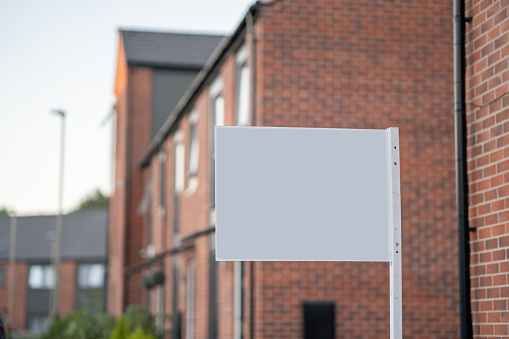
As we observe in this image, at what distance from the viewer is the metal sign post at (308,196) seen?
4691 mm

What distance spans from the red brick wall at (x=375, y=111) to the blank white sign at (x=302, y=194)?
7.36 m

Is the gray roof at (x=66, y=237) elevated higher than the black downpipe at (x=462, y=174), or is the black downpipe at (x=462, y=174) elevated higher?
the gray roof at (x=66, y=237)

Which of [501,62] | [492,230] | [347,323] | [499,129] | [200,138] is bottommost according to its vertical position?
[347,323]

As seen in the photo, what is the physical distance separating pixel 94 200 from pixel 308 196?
78.7 m

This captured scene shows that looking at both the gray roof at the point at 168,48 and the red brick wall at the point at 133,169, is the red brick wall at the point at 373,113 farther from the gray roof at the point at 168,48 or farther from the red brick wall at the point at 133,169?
the gray roof at the point at 168,48

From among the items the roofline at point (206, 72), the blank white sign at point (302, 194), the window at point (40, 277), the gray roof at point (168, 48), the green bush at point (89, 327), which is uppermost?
the gray roof at point (168, 48)

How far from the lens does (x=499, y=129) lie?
5695 mm

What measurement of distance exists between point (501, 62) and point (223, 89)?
10760 mm

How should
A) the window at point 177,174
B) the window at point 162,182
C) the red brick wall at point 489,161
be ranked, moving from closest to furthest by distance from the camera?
1. the red brick wall at point 489,161
2. the window at point 177,174
3. the window at point 162,182

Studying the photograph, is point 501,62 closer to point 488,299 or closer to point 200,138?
point 488,299

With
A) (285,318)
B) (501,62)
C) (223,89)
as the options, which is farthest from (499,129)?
(223,89)

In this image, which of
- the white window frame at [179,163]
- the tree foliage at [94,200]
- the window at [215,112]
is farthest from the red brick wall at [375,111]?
the tree foliage at [94,200]

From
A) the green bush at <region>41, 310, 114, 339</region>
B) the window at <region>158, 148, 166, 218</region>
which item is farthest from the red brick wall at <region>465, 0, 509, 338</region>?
the window at <region>158, 148, 166, 218</region>

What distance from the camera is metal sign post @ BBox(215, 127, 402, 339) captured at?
469cm
